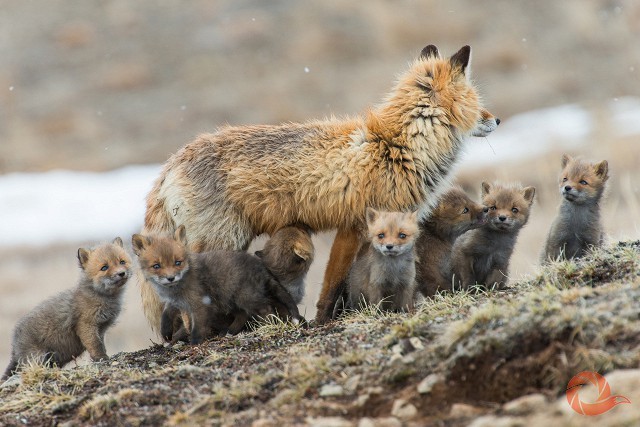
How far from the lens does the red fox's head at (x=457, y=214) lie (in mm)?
8711

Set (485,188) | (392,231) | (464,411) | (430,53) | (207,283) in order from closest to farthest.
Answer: (464,411) < (392,231) < (207,283) < (485,188) < (430,53)

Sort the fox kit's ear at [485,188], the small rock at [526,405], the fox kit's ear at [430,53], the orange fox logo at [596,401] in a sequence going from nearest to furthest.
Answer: the orange fox logo at [596,401] < the small rock at [526,405] < the fox kit's ear at [485,188] < the fox kit's ear at [430,53]

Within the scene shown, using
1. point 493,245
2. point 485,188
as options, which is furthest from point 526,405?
point 485,188

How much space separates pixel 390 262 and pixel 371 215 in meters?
0.50

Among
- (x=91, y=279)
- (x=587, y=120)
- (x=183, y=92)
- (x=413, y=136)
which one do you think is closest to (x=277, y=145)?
(x=413, y=136)

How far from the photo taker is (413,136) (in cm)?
901

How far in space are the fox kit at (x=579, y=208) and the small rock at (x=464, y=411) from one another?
4047 mm

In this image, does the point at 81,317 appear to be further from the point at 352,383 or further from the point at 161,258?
the point at 352,383

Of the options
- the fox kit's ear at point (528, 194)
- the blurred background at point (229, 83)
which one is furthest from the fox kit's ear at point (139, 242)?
the blurred background at point (229, 83)

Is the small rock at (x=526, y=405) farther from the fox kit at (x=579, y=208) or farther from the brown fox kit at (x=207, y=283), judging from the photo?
the fox kit at (x=579, y=208)

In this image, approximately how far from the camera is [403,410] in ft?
16.9

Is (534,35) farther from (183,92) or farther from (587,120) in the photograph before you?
(183,92)

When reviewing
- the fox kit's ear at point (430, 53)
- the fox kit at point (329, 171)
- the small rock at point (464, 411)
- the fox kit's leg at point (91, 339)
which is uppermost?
the fox kit's ear at point (430, 53)

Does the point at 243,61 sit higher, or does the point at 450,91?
the point at 243,61
